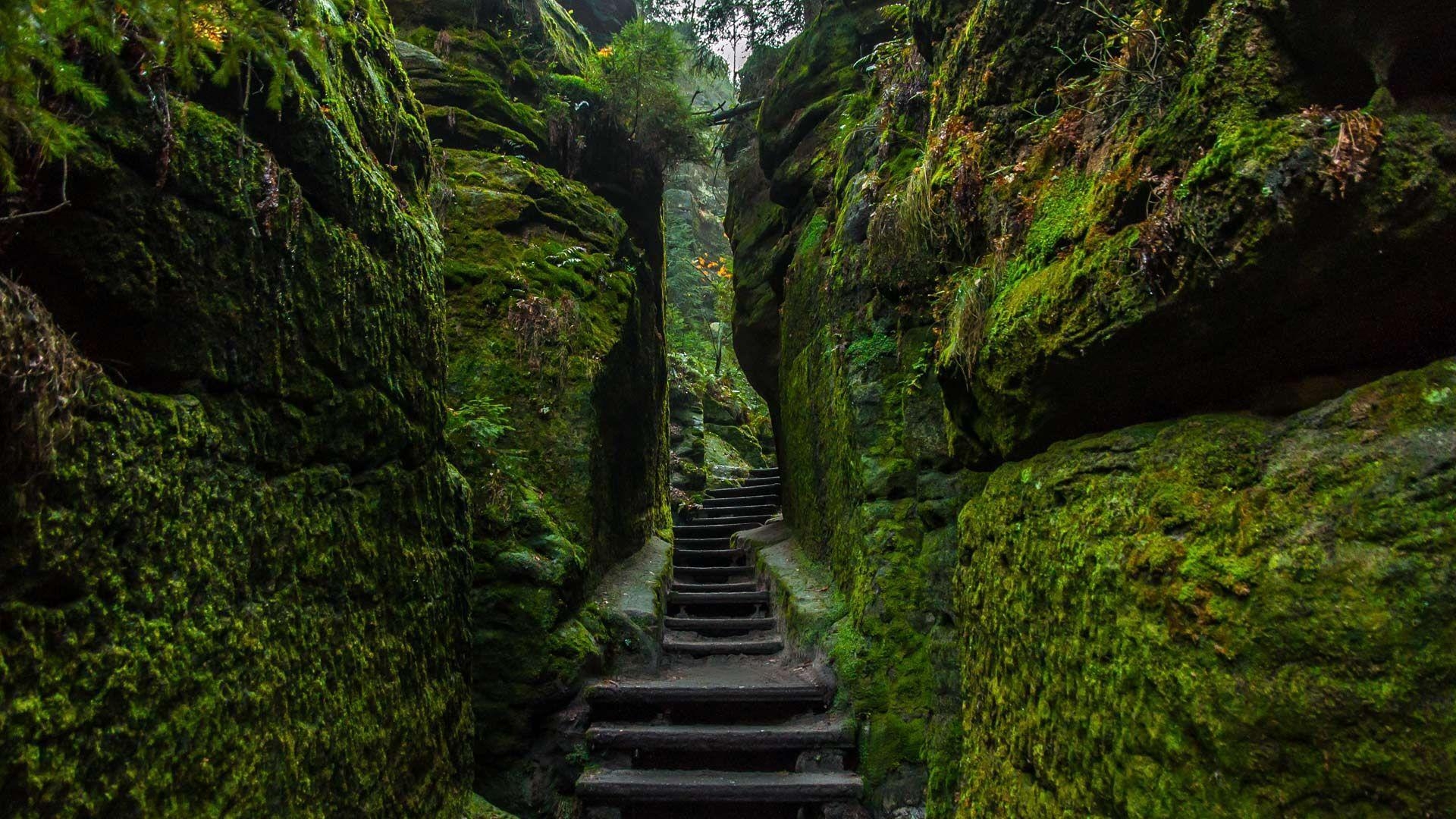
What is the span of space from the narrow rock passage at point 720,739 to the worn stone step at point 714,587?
1406 millimetres

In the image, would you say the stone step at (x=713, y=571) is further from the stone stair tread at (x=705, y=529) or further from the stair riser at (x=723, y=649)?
the stair riser at (x=723, y=649)

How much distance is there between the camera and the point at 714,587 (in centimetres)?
882

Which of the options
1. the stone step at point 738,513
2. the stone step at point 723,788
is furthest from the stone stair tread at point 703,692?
the stone step at point 738,513

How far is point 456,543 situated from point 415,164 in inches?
90.1

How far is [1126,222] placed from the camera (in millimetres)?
2625

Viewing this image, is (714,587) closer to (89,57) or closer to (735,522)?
(735,522)

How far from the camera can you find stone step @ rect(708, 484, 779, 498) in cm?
1366

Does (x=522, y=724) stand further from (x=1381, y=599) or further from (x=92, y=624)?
(x=1381, y=599)

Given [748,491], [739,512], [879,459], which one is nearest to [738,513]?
[739,512]

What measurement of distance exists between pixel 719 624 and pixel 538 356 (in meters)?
3.34

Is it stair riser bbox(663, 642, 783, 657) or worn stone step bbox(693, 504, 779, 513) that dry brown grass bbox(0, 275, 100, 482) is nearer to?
stair riser bbox(663, 642, 783, 657)

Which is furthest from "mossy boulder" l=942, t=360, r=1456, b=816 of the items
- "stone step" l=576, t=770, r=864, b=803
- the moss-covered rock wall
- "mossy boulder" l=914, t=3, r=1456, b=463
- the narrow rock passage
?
the moss-covered rock wall

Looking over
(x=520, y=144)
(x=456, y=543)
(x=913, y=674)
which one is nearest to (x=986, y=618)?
(x=913, y=674)

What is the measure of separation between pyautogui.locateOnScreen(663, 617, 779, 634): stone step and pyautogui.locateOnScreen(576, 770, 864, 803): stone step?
8.13ft
